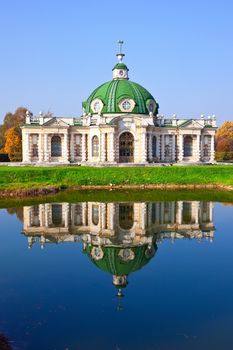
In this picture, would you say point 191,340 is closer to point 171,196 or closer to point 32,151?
point 171,196

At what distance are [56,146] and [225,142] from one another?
52349 mm

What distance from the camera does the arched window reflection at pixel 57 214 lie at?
25.8 meters

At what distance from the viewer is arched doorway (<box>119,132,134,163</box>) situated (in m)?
57.2

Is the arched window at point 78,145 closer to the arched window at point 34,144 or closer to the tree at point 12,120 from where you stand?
the arched window at point 34,144

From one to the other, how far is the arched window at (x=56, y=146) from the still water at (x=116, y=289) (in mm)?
33568

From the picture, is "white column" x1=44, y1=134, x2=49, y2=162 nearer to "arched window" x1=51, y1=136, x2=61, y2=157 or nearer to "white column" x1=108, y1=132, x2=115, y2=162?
"arched window" x1=51, y1=136, x2=61, y2=157

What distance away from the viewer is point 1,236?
22281 mm

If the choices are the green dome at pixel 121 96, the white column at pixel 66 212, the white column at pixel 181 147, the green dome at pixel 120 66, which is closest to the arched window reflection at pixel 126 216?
the white column at pixel 66 212

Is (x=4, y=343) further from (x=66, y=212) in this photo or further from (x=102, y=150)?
(x=102, y=150)

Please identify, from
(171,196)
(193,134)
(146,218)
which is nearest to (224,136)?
(193,134)

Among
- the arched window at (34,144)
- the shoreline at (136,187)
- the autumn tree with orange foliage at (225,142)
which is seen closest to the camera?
the shoreline at (136,187)

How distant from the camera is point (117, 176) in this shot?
44.7 metres

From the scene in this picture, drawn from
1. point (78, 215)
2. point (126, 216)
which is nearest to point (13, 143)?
point (78, 215)

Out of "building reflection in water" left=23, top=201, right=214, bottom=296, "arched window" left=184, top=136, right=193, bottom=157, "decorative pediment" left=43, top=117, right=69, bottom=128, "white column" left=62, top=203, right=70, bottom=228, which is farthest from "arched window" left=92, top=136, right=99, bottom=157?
"white column" left=62, top=203, right=70, bottom=228
